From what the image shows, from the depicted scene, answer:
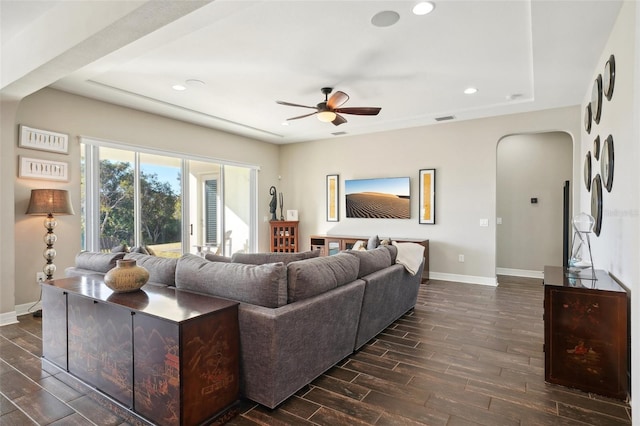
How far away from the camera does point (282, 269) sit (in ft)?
7.55

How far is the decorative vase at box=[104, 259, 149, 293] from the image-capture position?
8.02 feet

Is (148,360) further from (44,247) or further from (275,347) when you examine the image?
(44,247)

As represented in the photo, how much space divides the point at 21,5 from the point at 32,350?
9.62ft

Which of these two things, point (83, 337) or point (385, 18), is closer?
point (83, 337)

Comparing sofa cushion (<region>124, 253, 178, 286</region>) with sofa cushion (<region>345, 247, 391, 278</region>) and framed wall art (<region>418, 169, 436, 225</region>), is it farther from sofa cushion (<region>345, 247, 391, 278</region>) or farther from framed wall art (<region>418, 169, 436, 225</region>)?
framed wall art (<region>418, 169, 436, 225</region>)

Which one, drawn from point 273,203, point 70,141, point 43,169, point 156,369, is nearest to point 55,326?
point 156,369

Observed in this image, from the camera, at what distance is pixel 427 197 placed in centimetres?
642

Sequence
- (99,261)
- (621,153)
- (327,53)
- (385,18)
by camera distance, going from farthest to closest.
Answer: (327,53) → (99,261) → (385,18) → (621,153)

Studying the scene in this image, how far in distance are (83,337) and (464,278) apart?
555 cm

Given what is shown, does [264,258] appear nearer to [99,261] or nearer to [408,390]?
[408,390]

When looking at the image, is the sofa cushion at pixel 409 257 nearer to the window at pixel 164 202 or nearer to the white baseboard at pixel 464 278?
the white baseboard at pixel 464 278

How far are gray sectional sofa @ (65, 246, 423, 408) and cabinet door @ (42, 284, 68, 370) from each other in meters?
0.49

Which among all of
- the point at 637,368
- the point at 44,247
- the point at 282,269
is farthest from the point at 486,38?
the point at 44,247

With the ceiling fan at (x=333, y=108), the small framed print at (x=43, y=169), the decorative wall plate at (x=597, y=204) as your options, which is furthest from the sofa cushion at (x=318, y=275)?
the small framed print at (x=43, y=169)
